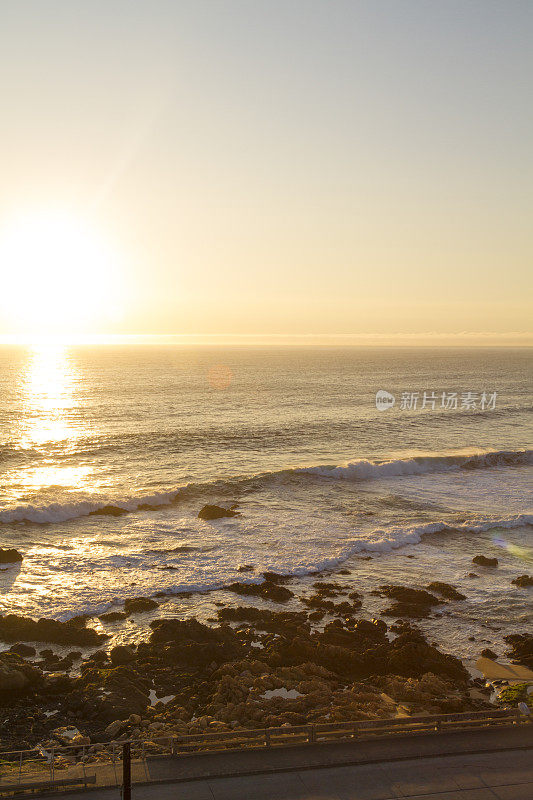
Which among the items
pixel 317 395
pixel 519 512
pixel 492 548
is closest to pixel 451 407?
pixel 317 395

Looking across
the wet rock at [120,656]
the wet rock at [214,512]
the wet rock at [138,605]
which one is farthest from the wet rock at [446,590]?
the wet rock at [214,512]

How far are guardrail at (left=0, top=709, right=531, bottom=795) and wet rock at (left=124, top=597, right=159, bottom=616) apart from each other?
10.5 metres

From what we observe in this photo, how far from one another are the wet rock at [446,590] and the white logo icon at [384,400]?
69797 mm

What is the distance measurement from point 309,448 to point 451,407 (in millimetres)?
49340

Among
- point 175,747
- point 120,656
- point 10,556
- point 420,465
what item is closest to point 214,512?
point 10,556

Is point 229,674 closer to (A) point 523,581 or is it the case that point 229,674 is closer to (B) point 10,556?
(A) point 523,581

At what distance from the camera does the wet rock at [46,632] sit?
25.1 m

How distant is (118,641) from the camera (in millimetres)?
25250

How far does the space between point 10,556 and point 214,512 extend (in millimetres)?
15003

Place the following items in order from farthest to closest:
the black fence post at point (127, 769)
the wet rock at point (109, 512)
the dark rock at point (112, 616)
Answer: the wet rock at point (109, 512) < the dark rock at point (112, 616) < the black fence post at point (127, 769)

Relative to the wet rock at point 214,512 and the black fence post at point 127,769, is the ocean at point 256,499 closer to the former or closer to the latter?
the wet rock at point 214,512

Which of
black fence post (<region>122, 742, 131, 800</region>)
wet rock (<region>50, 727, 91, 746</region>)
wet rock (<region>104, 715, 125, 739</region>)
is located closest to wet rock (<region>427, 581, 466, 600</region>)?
wet rock (<region>104, 715, 125, 739</region>)

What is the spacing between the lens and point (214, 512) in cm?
4372

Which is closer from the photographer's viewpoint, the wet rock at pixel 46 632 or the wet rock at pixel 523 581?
the wet rock at pixel 46 632
